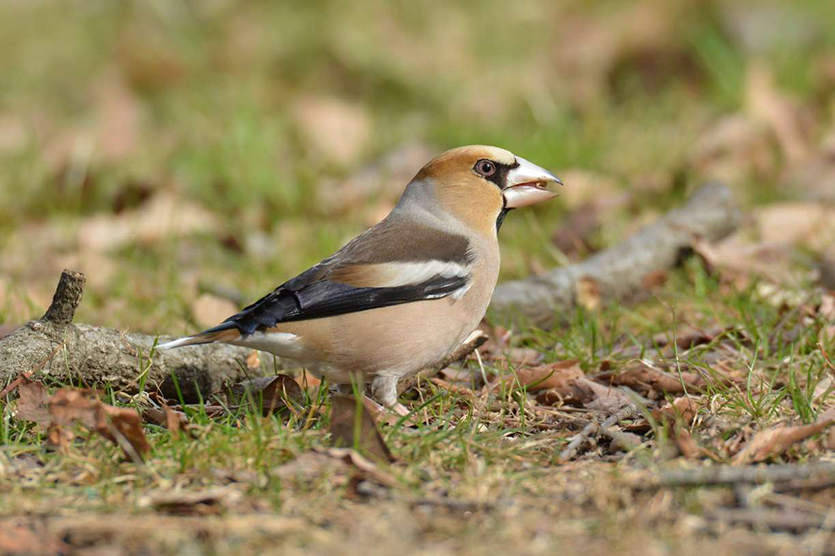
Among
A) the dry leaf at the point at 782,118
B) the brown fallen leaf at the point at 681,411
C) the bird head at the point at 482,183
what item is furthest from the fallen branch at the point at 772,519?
the dry leaf at the point at 782,118

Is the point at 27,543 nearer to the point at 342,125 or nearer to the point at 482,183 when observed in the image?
the point at 482,183

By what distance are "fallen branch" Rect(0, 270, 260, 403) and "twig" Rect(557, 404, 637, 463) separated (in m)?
1.27

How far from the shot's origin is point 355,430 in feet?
10.0

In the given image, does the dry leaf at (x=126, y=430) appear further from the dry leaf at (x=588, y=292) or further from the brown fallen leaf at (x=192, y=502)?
the dry leaf at (x=588, y=292)

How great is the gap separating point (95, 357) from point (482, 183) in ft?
5.62

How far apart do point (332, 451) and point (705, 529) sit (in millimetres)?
1057

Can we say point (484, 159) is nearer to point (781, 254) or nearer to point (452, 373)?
point (452, 373)

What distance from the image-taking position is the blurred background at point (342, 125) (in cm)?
592

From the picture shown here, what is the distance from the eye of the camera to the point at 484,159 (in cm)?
439

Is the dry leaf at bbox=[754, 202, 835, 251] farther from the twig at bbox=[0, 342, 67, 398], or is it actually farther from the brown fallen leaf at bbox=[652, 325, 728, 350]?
the twig at bbox=[0, 342, 67, 398]

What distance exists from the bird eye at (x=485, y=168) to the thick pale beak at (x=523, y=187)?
72 millimetres

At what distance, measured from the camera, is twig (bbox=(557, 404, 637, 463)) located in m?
3.24

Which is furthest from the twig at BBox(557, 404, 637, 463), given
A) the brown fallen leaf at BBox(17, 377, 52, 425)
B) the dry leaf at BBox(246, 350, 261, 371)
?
the brown fallen leaf at BBox(17, 377, 52, 425)

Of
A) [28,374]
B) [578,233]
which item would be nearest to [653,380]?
[578,233]
